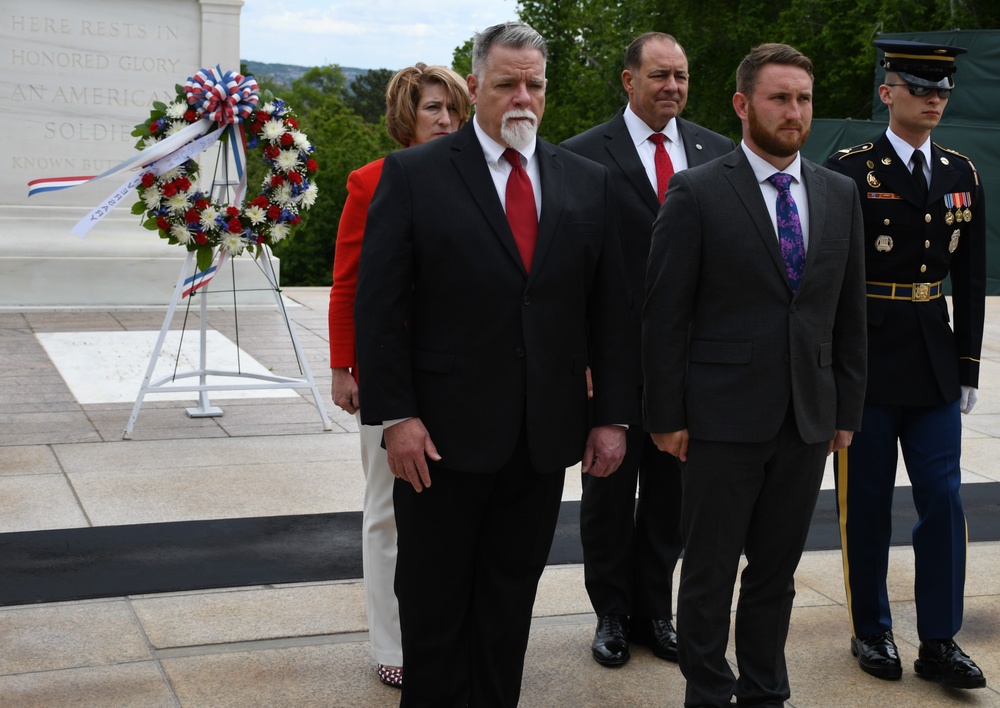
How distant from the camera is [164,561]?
5.09m

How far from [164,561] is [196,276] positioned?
3031mm

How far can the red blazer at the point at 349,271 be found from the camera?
380cm

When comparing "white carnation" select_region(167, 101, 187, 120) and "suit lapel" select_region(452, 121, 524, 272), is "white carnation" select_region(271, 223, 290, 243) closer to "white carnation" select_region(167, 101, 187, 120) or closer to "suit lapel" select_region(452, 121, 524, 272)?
"white carnation" select_region(167, 101, 187, 120)

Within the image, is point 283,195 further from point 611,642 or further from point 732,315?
point 732,315

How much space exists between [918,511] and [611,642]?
1106mm

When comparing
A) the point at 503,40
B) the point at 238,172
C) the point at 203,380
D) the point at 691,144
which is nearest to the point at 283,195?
the point at 238,172

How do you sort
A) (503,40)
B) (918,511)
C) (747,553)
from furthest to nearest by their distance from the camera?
(918,511) → (747,553) → (503,40)

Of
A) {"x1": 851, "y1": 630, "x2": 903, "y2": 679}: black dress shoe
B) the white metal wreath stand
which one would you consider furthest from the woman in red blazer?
the white metal wreath stand

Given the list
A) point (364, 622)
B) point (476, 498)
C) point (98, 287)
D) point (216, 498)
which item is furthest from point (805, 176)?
point (98, 287)

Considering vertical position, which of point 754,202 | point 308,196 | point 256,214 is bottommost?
point 256,214

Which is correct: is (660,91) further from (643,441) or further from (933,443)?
(933,443)

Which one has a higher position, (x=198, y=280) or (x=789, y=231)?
(x=789, y=231)

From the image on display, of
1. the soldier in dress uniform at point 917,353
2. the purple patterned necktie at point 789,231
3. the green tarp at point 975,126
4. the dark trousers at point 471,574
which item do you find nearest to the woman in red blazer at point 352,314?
the dark trousers at point 471,574

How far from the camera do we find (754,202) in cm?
351
